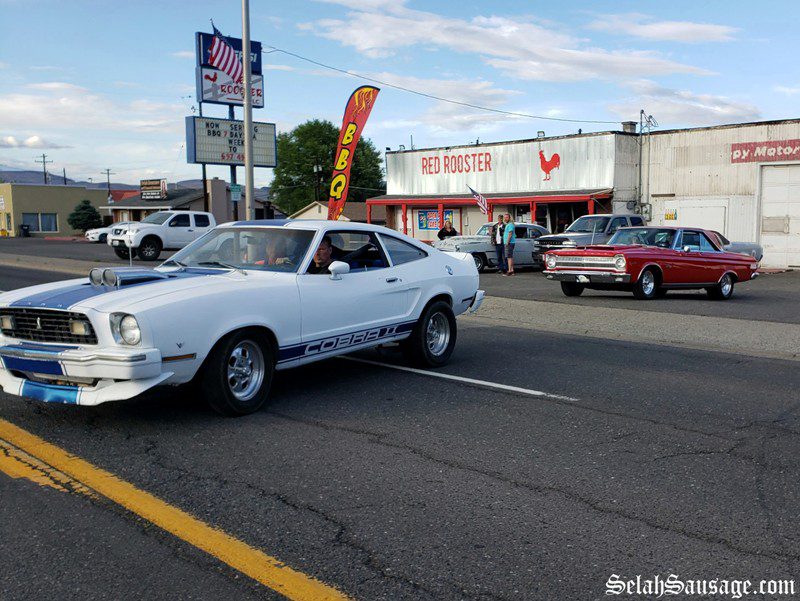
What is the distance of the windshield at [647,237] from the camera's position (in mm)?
16078

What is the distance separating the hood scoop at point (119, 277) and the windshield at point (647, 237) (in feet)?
38.6

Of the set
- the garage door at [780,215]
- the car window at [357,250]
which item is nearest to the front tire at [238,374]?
the car window at [357,250]

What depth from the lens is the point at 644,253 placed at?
1541cm

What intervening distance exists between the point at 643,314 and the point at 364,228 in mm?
6503

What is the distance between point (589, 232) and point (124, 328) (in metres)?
19.4

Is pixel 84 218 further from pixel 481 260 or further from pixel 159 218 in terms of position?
pixel 481 260

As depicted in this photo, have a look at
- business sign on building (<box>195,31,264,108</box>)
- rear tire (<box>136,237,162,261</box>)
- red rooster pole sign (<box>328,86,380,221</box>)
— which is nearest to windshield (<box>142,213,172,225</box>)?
rear tire (<box>136,237,162,261</box>)

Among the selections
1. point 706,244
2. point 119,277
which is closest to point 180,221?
point 706,244

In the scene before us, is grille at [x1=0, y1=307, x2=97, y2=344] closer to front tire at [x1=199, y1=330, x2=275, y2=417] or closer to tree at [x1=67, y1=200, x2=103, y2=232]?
front tire at [x1=199, y1=330, x2=275, y2=417]

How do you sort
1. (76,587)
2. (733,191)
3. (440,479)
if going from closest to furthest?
(76,587)
(440,479)
(733,191)

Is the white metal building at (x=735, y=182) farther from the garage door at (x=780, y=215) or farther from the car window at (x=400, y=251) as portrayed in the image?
the car window at (x=400, y=251)

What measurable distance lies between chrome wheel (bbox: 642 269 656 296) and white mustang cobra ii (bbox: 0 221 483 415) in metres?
8.56

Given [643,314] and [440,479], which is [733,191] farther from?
[440,479]

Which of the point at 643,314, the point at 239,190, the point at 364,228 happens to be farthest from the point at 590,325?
the point at 239,190
